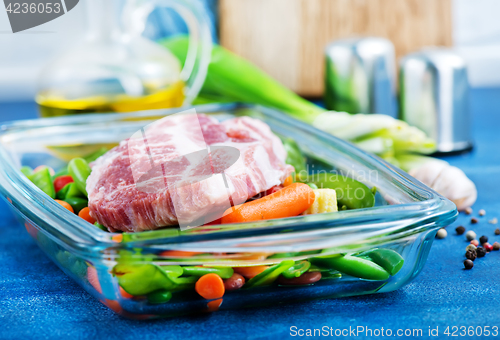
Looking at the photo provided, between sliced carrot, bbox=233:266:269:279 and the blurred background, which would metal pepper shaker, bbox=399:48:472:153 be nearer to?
the blurred background

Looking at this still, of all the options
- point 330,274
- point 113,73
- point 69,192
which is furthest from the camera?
point 113,73

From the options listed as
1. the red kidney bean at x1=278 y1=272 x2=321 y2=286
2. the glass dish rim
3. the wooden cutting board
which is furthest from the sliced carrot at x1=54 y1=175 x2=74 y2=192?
the wooden cutting board

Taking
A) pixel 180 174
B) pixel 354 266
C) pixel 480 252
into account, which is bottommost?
pixel 480 252

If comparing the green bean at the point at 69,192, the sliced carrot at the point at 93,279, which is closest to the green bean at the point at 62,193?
the green bean at the point at 69,192

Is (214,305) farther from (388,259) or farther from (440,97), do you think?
(440,97)

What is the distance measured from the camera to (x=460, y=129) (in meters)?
1.55

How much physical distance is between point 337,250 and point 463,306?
235mm

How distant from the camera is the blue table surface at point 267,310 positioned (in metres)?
0.70

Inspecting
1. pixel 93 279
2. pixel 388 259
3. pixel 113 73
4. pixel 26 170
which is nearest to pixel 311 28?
pixel 113 73

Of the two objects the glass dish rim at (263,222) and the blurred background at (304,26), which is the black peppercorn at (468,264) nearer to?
the glass dish rim at (263,222)

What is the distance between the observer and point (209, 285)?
26.4 inches

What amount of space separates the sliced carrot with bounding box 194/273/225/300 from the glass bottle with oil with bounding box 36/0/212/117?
913 mm

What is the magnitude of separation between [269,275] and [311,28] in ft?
5.57

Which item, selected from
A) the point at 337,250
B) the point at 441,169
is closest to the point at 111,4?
the point at 441,169
